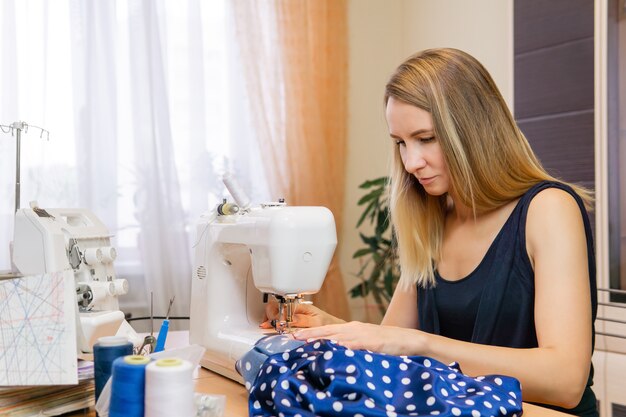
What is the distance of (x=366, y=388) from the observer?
0.82m

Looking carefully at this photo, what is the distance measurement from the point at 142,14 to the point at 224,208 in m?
1.75

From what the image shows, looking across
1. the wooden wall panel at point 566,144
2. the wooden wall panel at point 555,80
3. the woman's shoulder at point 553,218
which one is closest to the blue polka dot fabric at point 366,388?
the woman's shoulder at point 553,218

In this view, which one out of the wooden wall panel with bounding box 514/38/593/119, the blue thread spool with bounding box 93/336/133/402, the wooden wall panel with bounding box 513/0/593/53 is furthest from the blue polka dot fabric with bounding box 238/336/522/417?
the wooden wall panel with bounding box 513/0/593/53

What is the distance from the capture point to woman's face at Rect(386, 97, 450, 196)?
4.45 feet

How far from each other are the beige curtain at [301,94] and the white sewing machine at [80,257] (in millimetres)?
1692

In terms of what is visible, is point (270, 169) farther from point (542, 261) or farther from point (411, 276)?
point (542, 261)

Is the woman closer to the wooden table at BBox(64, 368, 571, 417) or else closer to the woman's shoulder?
the woman's shoulder

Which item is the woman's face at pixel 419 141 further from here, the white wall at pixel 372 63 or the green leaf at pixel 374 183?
the white wall at pixel 372 63

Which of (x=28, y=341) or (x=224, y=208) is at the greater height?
(x=224, y=208)

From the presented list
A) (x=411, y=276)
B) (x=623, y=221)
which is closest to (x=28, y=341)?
(x=411, y=276)

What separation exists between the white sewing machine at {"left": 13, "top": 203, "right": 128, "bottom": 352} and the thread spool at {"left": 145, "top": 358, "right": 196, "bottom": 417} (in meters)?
0.58

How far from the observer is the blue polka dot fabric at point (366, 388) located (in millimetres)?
808

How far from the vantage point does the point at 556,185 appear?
1364 mm

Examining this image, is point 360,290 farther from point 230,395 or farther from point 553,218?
point 230,395
